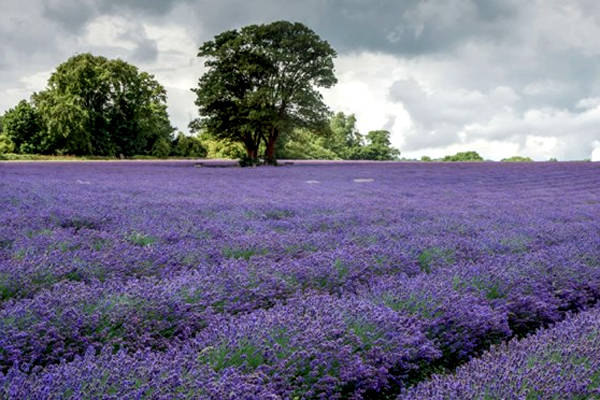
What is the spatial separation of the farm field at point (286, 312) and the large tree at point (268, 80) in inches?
912

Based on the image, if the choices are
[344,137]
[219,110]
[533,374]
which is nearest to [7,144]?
[219,110]

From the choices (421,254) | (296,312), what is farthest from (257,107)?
(296,312)

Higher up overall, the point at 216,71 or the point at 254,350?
the point at 216,71

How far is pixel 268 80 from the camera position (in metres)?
29.6

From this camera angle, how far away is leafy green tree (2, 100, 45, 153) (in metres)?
45.3

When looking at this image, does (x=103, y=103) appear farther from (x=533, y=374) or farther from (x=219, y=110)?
(x=533, y=374)

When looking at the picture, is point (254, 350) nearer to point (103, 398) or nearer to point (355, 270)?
point (103, 398)

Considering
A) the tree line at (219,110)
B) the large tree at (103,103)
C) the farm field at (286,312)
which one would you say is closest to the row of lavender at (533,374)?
the farm field at (286,312)

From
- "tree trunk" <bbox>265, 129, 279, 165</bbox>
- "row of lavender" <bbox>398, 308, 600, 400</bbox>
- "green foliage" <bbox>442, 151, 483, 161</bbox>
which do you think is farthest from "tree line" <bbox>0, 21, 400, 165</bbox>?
"row of lavender" <bbox>398, 308, 600, 400</bbox>

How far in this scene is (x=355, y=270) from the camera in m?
3.93

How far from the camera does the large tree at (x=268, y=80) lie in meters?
28.3

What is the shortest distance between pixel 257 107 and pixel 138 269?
25.1 m

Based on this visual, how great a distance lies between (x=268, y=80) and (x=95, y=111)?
70.2ft

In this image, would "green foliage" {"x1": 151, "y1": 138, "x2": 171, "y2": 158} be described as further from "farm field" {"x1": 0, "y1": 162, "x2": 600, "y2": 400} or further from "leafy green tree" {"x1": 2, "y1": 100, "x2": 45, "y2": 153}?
"farm field" {"x1": 0, "y1": 162, "x2": 600, "y2": 400}
